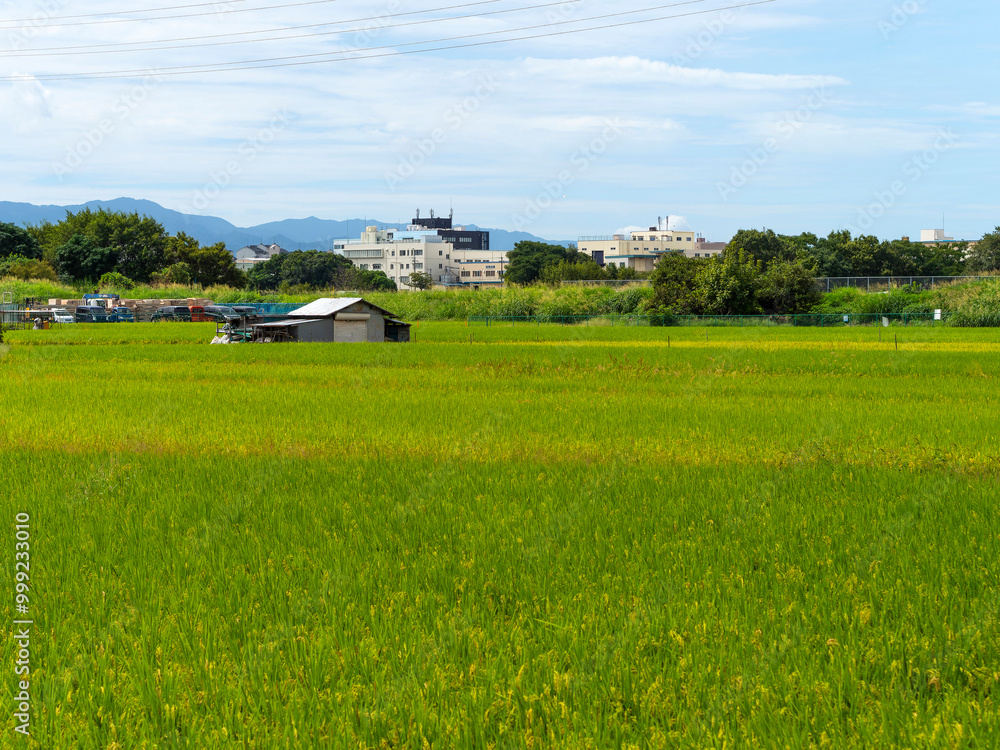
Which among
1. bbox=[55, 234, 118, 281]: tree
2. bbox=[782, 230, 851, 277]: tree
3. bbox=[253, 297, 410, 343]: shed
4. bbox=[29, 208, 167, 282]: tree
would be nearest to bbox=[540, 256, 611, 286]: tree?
bbox=[782, 230, 851, 277]: tree

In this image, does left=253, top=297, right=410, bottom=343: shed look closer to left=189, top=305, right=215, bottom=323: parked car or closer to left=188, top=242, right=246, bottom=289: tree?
left=189, top=305, right=215, bottom=323: parked car

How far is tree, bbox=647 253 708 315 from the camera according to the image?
206 ft

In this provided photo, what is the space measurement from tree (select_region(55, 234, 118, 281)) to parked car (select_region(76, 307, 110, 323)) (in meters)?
18.9

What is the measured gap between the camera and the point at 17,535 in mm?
7012

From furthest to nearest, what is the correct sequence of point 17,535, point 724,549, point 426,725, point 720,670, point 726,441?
point 726,441 → point 17,535 → point 724,549 → point 720,670 → point 426,725

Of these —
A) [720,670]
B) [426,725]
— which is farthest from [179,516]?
[720,670]

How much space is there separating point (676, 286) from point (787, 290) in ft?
27.2

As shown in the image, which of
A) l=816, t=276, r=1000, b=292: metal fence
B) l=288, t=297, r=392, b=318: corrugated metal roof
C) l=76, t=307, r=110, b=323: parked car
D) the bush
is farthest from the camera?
the bush

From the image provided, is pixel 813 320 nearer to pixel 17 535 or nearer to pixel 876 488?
pixel 876 488

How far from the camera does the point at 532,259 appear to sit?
143m

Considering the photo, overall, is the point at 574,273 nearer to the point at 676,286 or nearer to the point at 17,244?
the point at 676,286

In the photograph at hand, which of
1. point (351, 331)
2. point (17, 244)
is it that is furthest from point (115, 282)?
point (351, 331)

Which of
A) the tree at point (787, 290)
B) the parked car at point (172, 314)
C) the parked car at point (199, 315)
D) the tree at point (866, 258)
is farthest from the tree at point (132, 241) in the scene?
the tree at point (866, 258)

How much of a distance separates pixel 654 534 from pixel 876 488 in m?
3.19
